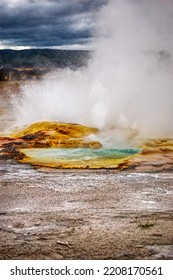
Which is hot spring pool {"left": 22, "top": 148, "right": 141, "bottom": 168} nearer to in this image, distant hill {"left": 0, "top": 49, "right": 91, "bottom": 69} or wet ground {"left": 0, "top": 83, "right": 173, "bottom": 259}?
wet ground {"left": 0, "top": 83, "right": 173, "bottom": 259}

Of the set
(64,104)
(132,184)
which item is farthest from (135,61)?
(132,184)

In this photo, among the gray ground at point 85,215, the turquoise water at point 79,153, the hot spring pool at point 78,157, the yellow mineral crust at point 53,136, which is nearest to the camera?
the gray ground at point 85,215

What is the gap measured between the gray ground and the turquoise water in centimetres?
119

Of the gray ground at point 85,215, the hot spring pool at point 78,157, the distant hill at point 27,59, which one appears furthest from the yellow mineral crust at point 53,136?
the distant hill at point 27,59

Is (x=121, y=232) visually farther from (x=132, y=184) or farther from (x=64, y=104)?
(x=64, y=104)

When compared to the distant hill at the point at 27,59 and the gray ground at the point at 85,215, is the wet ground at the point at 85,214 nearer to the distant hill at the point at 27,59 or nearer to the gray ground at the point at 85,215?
the gray ground at the point at 85,215

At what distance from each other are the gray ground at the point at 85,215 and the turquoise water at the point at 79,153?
1195 millimetres

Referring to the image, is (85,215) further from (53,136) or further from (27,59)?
(27,59)

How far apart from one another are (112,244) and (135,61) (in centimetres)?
1086

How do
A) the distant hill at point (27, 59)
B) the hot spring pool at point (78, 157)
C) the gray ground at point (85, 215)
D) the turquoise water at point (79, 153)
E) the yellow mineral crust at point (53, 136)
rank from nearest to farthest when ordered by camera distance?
the gray ground at point (85, 215) → the hot spring pool at point (78, 157) → the turquoise water at point (79, 153) → the yellow mineral crust at point (53, 136) → the distant hill at point (27, 59)

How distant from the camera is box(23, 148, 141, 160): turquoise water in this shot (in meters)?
8.56

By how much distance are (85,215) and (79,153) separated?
3792 millimetres

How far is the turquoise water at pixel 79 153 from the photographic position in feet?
28.1

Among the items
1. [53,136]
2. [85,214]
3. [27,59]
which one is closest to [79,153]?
[53,136]
